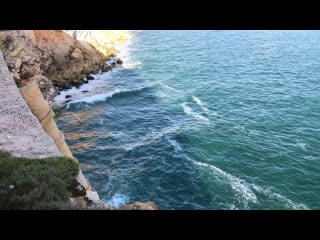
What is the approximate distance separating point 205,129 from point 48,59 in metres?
38.1

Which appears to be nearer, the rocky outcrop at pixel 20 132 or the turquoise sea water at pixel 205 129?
the rocky outcrop at pixel 20 132

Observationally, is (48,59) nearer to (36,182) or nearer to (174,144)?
(174,144)

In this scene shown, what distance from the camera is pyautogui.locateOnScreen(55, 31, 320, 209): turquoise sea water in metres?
37.9

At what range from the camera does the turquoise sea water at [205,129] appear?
124 feet

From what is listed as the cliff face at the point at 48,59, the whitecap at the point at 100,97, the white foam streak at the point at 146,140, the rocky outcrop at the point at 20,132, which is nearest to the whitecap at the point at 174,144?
the white foam streak at the point at 146,140

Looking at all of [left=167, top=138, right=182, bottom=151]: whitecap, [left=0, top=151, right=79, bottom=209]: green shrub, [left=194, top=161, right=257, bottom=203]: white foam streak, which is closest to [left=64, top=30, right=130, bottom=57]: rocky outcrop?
[left=167, top=138, right=182, bottom=151]: whitecap

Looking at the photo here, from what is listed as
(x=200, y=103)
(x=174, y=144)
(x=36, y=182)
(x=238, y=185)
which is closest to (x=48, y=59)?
(x=200, y=103)

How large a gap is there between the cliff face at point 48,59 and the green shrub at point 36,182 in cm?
3399

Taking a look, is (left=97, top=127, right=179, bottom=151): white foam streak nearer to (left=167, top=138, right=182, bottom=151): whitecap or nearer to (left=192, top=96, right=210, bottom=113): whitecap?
(left=167, top=138, right=182, bottom=151): whitecap

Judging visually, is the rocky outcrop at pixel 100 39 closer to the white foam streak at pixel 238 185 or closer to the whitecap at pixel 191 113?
the whitecap at pixel 191 113

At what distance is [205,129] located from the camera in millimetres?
52000

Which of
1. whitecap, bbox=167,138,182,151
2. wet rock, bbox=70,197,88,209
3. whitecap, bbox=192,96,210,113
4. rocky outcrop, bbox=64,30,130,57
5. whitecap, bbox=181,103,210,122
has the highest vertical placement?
wet rock, bbox=70,197,88,209

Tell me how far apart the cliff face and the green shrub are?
3399 cm
